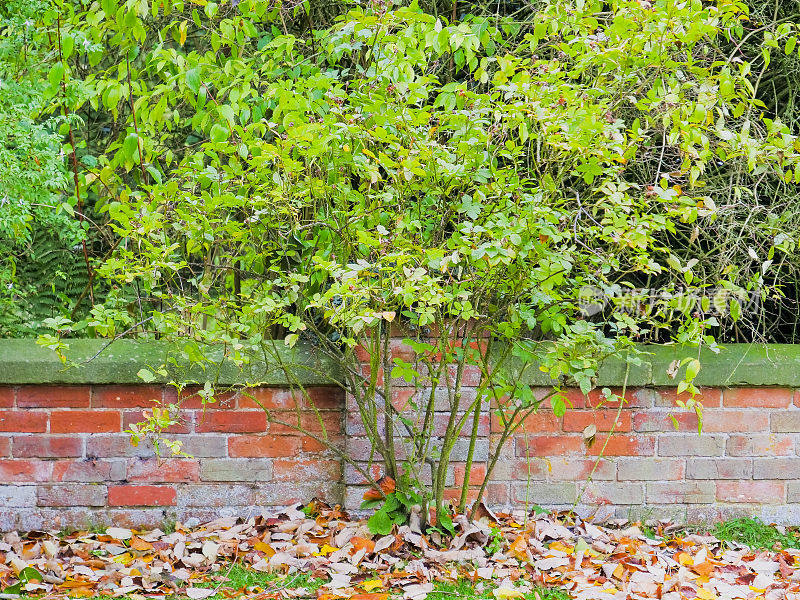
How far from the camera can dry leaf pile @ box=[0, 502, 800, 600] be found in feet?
8.45

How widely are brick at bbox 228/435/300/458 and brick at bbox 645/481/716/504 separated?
1559mm

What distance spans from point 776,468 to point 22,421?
127 inches

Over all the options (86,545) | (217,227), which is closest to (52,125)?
(217,227)

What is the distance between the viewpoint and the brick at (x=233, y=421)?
10.5 ft

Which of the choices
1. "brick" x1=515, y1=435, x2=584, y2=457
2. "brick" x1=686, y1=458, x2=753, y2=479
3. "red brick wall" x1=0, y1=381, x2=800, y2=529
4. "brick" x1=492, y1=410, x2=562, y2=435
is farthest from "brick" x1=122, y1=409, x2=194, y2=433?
"brick" x1=686, y1=458, x2=753, y2=479

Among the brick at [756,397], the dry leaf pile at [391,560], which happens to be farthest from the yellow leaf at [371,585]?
the brick at [756,397]

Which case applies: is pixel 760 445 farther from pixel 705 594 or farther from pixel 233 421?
pixel 233 421

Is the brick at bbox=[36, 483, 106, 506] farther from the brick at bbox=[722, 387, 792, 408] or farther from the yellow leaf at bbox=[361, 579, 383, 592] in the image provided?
the brick at bbox=[722, 387, 792, 408]

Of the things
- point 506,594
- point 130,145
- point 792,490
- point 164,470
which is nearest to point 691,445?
point 792,490

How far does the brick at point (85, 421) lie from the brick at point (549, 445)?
5.59 feet

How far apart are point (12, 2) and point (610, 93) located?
7.48 ft

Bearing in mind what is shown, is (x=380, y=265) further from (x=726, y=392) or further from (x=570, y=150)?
(x=726, y=392)

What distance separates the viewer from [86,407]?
3.15m

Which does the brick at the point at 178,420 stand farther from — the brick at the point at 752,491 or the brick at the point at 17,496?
the brick at the point at 752,491
